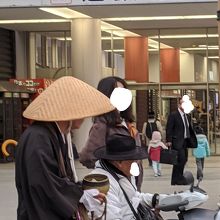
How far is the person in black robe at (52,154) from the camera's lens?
2686 millimetres

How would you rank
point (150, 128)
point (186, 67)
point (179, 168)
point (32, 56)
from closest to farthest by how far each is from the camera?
point (179, 168)
point (150, 128)
point (32, 56)
point (186, 67)

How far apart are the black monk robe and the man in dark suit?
8.34 m

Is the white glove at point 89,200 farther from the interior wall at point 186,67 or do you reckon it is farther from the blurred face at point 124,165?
the interior wall at point 186,67

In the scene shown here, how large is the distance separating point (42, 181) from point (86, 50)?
13636 mm

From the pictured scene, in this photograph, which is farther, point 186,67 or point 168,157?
point 186,67

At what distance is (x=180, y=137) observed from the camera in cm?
1108

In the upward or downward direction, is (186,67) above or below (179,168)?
above

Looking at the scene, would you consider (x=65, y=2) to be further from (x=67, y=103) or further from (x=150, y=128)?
(x=67, y=103)

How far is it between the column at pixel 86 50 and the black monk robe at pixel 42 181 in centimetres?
1329

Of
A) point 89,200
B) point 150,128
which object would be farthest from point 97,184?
point 150,128

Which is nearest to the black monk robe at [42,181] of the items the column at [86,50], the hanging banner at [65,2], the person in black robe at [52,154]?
the person in black robe at [52,154]

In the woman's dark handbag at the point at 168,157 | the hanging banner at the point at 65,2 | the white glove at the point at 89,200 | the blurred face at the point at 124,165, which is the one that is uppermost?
the hanging banner at the point at 65,2

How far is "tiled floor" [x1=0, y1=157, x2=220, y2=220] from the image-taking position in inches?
351

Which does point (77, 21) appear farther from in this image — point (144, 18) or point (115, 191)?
point (115, 191)
